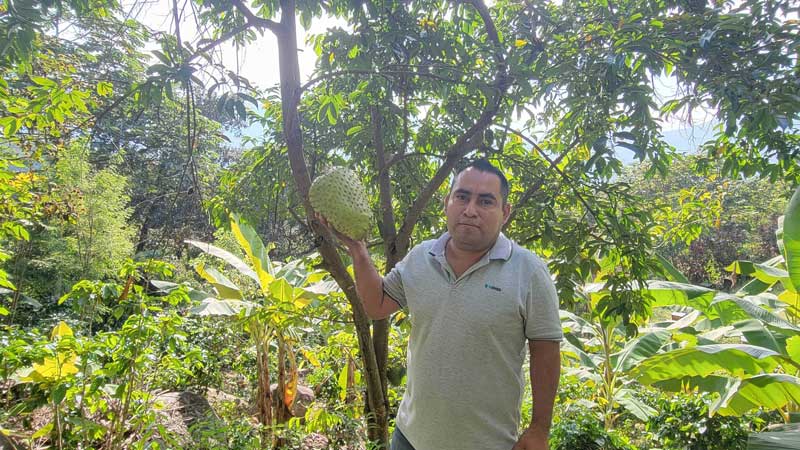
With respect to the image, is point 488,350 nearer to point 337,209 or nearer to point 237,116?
point 337,209

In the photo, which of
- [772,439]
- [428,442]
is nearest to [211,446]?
[428,442]

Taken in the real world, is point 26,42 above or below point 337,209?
above

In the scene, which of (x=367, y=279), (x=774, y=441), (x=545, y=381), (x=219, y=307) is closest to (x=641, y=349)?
(x=774, y=441)

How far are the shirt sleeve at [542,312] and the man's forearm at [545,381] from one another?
0.03 meters

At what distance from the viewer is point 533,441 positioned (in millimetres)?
1412

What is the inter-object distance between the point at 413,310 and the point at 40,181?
504 centimetres

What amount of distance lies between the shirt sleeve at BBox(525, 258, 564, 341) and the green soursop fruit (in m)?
0.58

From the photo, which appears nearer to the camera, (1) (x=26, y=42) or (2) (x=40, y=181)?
(1) (x=26, y=42)

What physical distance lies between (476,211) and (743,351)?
2441 millimetres

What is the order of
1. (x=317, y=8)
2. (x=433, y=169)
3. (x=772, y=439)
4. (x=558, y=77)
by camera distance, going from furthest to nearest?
(x=433, y=169)
(x=772, y=439)
(x=317, y=8)
(x=558, y=77)

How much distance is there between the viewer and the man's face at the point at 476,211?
1.53 m

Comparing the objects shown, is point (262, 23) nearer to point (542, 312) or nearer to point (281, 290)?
point (542, 312)

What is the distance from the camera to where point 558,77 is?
76.6 inches

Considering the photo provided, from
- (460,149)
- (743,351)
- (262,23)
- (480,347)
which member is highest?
(262,23)
